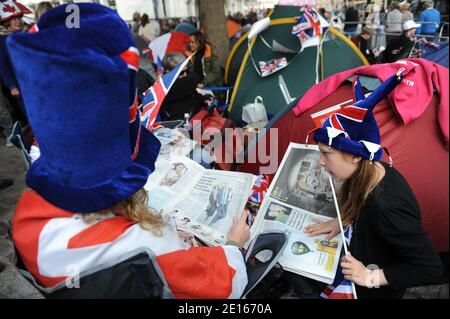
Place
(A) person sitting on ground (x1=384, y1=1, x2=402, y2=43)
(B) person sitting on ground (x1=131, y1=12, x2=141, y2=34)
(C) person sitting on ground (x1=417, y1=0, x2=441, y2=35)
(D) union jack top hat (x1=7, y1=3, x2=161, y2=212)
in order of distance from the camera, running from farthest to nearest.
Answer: (B) person sitting on ground (x1=131, y1=12, x2=141, y2=34), (A) person sitting on ground (x1=384, y1=1, x2=402, y2=43), (C) person sitting on ground (x1=417, y1=0, x2=441, y2=35), (D) union jack top hat (x1=7, y1=3, x2=161, y2=212)

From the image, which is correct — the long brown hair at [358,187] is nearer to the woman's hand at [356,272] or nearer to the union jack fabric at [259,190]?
the woman's hand at [356,272]

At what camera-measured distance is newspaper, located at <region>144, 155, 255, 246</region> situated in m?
1.36

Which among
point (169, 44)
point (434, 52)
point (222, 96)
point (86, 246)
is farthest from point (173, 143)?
point (434, 52)

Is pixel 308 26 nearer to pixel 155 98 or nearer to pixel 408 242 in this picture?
pixel 155 98

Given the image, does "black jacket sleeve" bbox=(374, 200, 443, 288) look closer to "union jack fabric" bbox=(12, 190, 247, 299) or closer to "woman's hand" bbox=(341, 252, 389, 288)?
"woman's hand" bbox=(341, 252, 389, 288)

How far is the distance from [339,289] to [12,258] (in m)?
1.10

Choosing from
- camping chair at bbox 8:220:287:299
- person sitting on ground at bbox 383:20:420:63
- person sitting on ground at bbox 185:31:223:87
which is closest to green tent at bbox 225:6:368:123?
person sitting on ground at bbox 185:31:223:87

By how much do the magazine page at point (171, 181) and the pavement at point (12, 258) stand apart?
61 centimetres

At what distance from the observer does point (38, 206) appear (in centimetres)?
81

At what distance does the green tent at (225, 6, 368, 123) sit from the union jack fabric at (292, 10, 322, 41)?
0.37ft

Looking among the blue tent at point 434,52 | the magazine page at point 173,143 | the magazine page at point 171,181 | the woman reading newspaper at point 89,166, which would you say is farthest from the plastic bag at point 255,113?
the woman reading newspaper at point 89,166

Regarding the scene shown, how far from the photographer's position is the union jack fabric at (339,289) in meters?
1.13
